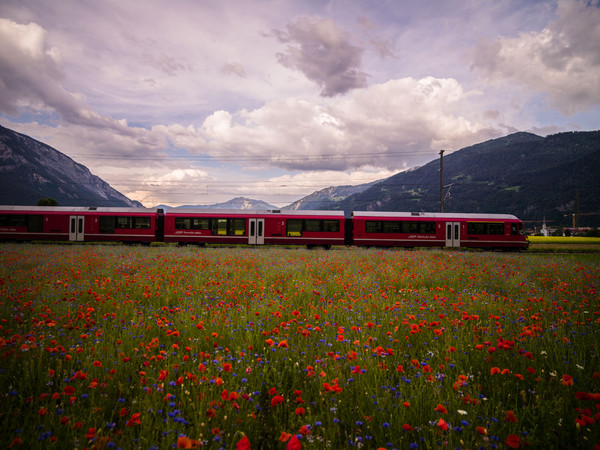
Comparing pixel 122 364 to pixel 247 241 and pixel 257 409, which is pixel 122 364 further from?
pixel 247 241

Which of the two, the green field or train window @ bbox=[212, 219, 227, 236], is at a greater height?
train window @ bbox=[212, 219, 227, 236]

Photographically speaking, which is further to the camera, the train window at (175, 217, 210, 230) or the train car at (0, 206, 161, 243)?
the train window at (175, 217, 210, 230)

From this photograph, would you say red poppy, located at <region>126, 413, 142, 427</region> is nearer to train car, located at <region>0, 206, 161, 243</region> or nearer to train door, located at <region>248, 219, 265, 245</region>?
train door, located at <region>248, 219, 265, 245</region>

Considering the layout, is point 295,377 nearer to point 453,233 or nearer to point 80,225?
point 453,233

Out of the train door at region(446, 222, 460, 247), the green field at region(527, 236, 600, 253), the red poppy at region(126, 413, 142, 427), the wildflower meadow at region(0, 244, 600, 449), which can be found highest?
the train door at region(446, 222, 460, 247)

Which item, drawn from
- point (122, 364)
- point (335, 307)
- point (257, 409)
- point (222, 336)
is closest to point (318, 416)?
point (257, 409)

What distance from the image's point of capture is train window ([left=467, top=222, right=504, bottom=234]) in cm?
2570

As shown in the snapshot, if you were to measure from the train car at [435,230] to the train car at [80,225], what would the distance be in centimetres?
1923

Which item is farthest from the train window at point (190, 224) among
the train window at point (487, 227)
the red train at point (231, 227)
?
the train window at point (487, 227)

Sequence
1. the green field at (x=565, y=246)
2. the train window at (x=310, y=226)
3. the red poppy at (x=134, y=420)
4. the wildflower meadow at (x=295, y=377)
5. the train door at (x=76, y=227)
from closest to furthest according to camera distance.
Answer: the red poppy at (x=134, y=420) → the wildflower meadow at (x=295, y=377) → the train door at (x=76, y=227) → the train window at (x=310, y=226) → the green field at (x=565, y=246)

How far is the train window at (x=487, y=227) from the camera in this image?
84.3ft

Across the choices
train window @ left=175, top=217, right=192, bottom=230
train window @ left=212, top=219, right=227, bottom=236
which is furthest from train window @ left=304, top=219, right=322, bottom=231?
train window @ left=175, top=217, right=192, bottom=230

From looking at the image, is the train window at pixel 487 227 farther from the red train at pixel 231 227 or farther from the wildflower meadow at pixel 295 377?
the wildflower meadow at pixel 295 377

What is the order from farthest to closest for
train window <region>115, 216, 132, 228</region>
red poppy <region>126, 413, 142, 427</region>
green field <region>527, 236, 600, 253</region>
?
green field <region>527, 236, 600, 253</region>
train window <region>115, 216, 132, 228</region>
red poppy <region>126, 413, 142, 427</region>
